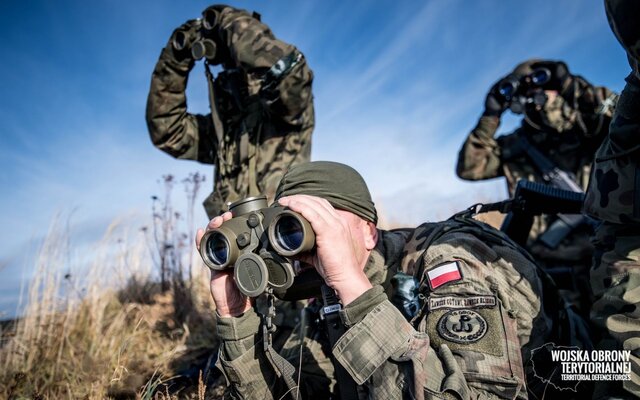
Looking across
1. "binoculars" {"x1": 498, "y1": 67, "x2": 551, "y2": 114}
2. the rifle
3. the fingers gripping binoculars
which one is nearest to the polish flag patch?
the fingers gripping binoculars

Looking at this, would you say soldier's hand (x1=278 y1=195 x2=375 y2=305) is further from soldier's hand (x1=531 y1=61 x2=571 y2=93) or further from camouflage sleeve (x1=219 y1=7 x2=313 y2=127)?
soldier's hand (x1=531 y1=61 x2=571 y2=93)

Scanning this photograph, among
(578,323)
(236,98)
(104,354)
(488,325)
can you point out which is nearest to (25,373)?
(104,354)

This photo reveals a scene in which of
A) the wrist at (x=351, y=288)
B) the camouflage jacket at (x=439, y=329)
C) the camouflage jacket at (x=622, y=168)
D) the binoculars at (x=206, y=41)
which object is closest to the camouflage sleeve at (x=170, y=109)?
the binoculars at (x=206, y=41)

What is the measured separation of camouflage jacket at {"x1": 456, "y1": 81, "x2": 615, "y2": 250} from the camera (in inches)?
155

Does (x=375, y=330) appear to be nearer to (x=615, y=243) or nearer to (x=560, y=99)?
(x=615, y=243)

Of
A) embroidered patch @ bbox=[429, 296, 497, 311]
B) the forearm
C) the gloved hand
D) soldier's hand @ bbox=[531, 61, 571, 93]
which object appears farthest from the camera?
the gloved hand

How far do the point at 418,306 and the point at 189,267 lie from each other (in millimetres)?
2905

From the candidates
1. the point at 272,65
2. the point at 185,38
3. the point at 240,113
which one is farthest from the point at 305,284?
the point at 185,38

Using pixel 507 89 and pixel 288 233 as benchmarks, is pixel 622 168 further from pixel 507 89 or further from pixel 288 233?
pixel 507 89

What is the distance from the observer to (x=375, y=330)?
1229mm

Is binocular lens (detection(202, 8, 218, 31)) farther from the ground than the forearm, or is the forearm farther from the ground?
binocular lens (detection(202, 8, 218, 31))

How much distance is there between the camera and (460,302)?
131 centimetres

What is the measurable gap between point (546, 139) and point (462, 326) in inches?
147

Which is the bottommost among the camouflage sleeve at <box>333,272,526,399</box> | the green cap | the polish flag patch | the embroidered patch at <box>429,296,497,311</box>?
the camouflage sleeve at <box>333,272,526,399</box>
